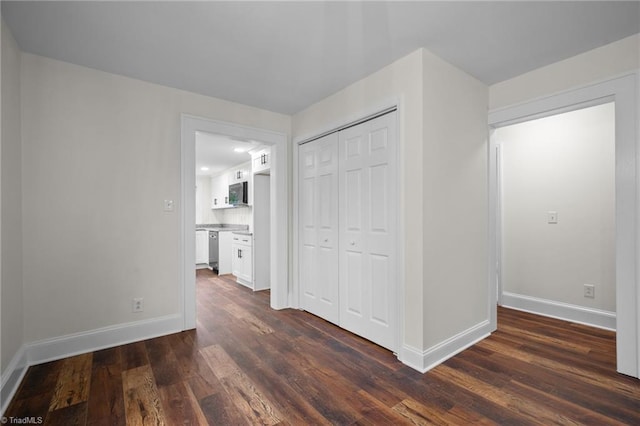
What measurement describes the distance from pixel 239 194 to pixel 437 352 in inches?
199

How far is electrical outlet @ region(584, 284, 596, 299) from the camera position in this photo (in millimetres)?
3105

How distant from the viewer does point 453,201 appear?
2547 mm

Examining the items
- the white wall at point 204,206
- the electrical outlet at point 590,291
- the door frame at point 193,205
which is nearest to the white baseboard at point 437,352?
the electrical outlet at point 590,291


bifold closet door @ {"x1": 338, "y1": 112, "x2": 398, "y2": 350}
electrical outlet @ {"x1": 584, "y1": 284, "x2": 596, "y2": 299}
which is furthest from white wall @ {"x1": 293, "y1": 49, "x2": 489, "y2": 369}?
electrical outlet @ {"x1": 584, "y1": 284, "x2": 596, "y2": 299}

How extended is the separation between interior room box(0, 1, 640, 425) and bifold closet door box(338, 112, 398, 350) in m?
0.02

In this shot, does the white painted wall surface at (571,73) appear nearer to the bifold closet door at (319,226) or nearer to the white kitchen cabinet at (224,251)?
the bifold closet door at (319,226)

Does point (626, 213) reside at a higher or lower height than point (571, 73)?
lower

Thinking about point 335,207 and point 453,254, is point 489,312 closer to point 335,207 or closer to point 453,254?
point 453,254

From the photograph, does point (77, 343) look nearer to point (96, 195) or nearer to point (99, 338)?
point (99, 338)

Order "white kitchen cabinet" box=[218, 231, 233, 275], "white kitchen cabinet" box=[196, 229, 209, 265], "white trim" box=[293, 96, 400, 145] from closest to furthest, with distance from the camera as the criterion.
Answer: "white trim" box=[293, 96, 400, 145]
"white kitchen cabinet" box=[218, 231, 233, 275]
"white kitchen cabinet" box=[196, 229, 209, 265]

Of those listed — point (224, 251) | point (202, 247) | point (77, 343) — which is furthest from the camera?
point (202, 247)

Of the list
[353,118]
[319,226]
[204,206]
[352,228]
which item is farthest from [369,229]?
[204,206]

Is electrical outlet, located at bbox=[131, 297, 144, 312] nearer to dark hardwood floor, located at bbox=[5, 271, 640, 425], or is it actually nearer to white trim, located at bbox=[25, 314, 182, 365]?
white trim, located at bbox=[25, 314, 182, 365]

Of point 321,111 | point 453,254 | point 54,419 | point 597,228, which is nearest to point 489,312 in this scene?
point 453,254
